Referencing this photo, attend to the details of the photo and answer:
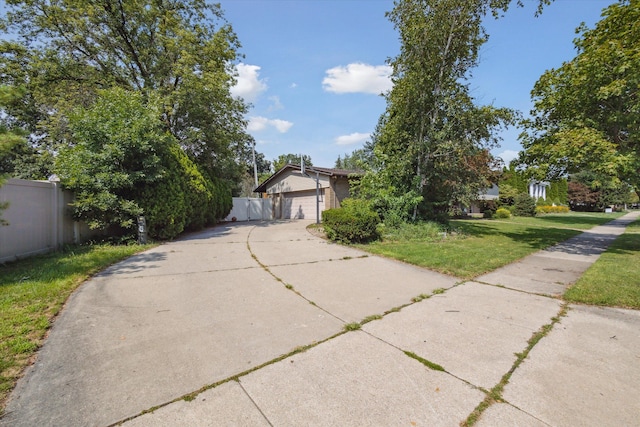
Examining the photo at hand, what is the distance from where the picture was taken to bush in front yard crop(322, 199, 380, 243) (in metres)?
8.63

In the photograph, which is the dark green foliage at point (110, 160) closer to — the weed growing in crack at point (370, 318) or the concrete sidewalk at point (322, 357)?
the concrete sidewalk at point (322, 357)

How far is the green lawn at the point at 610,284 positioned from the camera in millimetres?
4062

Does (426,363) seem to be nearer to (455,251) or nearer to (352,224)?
(455,251)

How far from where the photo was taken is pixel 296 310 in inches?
145

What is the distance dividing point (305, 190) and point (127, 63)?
11.4 meters

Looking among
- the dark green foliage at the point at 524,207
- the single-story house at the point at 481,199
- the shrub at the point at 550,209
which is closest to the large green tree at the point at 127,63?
the single-story house at the point at 481,199

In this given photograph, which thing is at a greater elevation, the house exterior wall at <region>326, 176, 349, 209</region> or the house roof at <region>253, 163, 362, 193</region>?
the house roof at <region>253, 163, 362, 193</region>

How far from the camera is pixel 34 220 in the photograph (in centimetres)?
635

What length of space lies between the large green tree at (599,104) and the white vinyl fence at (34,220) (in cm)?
1230

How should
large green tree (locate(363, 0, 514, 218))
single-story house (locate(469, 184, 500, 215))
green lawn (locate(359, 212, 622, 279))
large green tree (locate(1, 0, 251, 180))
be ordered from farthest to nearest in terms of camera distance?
single-story house (locate(469, 184, 500, 215)) < large green tree (locate(1, 0, 251, 180)) < large green tree (locate(363, 0, 514, 218)) < green lawn (locate(359, 212, 622, 279))

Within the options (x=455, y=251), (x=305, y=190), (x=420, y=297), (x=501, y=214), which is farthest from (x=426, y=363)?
(x=501, y=214)

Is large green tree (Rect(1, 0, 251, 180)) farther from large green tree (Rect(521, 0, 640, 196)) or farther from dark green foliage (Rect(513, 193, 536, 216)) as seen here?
dark green foliage (Rect(513, 193, 536, 216))

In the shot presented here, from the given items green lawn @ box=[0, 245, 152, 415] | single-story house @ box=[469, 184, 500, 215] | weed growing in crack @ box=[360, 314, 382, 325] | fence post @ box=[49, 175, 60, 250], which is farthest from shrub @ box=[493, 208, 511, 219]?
fence post @ box=[49, 175, 60, 250]

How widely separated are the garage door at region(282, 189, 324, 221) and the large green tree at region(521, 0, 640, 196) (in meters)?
11.5
